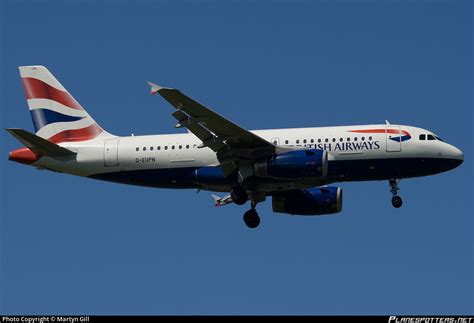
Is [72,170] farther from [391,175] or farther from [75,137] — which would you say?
[391,175]

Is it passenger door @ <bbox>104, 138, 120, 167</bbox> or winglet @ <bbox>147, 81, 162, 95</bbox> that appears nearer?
winglet @ <bbox>147, 81, 162, 95</bbox>

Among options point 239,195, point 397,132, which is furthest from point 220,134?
point 397,132

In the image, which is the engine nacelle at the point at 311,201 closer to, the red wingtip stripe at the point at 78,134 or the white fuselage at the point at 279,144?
the white fuselage at the point at 279,144

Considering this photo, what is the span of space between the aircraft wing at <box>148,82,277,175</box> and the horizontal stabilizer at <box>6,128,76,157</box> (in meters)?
7.57

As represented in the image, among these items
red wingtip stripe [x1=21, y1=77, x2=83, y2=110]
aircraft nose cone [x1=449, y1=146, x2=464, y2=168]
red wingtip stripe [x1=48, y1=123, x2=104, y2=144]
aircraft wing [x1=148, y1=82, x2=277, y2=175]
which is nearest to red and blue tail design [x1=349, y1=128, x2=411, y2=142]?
aircraft nose cone [x1=449, y1=146, x2=464, y2=168]

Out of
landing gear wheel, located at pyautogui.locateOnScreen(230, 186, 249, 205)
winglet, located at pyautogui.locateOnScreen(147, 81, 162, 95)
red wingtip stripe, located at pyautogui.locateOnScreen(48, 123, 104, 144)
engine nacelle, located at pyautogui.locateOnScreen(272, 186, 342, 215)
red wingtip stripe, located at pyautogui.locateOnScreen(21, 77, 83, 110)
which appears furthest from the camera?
red wingtip stripe, located at pyautogui.locateOnScreen(21, 77, 83, 110)

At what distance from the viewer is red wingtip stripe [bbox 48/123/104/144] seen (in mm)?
58625

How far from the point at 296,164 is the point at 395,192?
17.4ft

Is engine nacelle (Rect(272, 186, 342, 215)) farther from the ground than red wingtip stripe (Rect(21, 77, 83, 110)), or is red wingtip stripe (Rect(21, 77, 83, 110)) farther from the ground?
red wingtip stripe (Rect(21, 77, 83, 110))

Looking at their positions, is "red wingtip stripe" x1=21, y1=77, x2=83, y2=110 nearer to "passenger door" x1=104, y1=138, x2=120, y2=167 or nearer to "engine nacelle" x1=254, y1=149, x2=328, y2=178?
"passenger door" x1=104, y1=138, x2=120, y2=167

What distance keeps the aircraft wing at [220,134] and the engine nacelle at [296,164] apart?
683 mm

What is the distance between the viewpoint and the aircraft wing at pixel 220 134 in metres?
51.5

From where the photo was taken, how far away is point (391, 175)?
5438cm

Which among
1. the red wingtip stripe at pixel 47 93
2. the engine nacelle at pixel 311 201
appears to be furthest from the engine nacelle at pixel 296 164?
the red wingtip stripe at pixel 47 93
